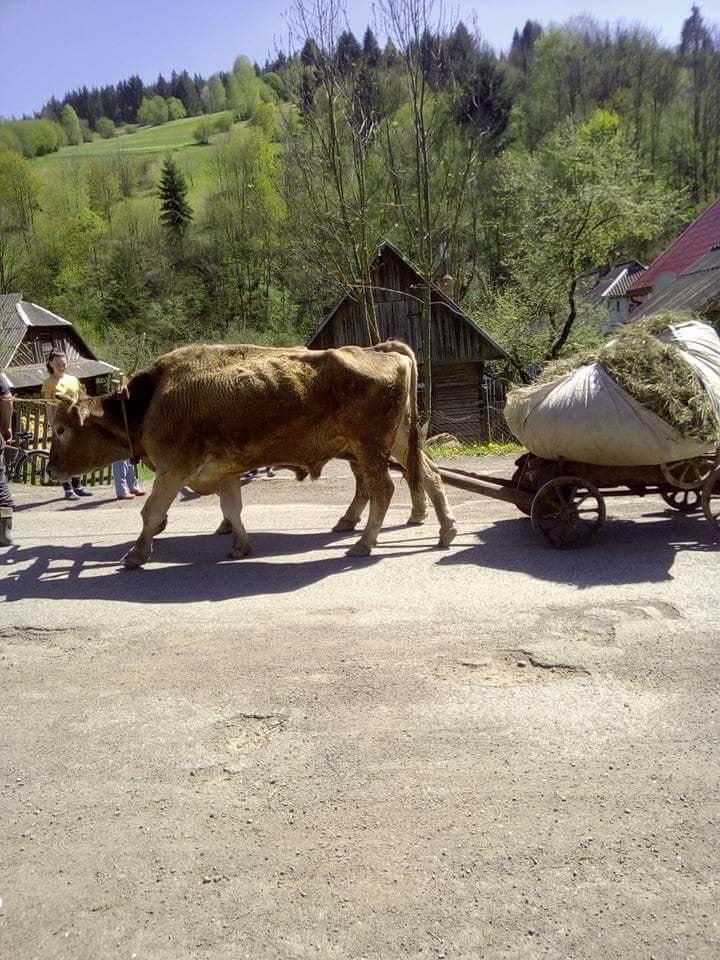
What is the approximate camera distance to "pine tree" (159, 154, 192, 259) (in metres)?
60.9

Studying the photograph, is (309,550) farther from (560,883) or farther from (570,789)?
(560,883)

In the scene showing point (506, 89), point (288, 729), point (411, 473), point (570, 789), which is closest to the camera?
point (570, 789)

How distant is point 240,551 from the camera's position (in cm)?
685

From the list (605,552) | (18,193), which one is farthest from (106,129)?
(605,552)

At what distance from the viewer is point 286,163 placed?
18.4 m

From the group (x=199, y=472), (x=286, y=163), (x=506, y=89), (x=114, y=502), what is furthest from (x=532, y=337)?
(x=506, y=89)

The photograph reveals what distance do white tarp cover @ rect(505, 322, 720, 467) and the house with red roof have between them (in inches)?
395

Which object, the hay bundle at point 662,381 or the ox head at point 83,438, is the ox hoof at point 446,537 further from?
the ox head at point 83,438

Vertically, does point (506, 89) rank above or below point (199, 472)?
above

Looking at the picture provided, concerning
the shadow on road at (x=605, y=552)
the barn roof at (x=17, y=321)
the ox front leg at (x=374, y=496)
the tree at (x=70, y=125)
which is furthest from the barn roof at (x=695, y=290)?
the tree at (x=70, y=125)

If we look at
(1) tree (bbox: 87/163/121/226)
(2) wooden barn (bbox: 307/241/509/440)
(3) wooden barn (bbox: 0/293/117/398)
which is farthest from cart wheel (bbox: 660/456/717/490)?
(1) tree (bbox: 87/163/121/226)

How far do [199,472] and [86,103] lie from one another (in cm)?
14214

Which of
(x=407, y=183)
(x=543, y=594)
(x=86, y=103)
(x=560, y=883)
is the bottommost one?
(x=560, y=883)

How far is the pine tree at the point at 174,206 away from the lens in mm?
60875
